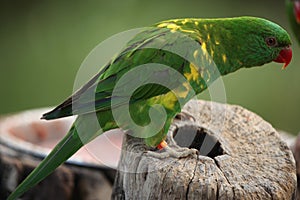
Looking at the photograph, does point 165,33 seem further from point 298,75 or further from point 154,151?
point 298,75

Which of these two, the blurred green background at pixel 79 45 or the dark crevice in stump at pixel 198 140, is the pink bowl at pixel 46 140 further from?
the blurred green background at pixel 79 45

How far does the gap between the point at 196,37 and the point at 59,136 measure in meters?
1.21

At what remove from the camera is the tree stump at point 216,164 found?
1.36m

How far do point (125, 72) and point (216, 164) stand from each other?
1.08ft

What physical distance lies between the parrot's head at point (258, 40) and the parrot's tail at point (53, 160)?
0.49 meters

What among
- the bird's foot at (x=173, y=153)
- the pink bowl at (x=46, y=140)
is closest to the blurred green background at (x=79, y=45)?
the pink bowl at (x=46, y=140)

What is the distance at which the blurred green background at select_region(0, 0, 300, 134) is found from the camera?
13.8ft

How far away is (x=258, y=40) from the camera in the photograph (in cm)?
151

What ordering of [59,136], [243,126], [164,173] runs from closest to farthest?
[164,173]
[243,126]
[59,136]

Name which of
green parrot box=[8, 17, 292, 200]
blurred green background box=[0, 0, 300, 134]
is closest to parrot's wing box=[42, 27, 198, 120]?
green parrot box=[8, 17, 292, 200]

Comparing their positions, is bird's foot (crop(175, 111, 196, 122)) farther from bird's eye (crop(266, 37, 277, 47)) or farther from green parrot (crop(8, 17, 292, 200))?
bird's eye (crop(266, 37, 277, 47))

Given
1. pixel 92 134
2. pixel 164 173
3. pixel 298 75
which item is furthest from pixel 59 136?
pixel 298 75

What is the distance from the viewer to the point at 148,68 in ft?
4.79

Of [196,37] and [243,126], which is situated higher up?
[196,37]
